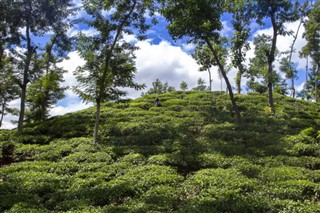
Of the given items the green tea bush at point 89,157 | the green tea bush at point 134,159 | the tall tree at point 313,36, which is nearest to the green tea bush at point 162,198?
the green tea bush at point 134,159

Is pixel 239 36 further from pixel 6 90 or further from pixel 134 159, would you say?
pixel 6 90

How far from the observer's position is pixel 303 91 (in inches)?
2844

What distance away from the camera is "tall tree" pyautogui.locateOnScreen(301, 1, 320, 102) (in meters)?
37.7

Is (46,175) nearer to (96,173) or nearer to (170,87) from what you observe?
(96,173)

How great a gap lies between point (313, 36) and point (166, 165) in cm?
4543

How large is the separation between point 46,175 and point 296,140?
15842 mm

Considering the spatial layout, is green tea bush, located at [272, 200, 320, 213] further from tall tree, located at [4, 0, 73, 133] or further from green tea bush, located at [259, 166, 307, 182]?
tall tree, located at [4, 0, 73, 133]

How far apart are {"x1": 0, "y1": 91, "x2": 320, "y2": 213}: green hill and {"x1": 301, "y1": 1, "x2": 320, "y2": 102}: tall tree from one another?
18.4 m

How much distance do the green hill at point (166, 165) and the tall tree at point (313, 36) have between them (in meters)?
18.4

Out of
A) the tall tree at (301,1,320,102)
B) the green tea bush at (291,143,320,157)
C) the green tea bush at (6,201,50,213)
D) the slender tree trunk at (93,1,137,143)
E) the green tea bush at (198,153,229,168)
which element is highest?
the tall tree at (301,1,320,102)

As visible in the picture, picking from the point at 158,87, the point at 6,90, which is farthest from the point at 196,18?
the point at 158,87

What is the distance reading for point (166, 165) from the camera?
15.2m

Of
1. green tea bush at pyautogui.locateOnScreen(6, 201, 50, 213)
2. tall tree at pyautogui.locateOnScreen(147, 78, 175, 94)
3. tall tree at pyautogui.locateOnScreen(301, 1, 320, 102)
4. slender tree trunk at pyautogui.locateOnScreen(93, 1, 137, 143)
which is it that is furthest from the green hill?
tall tree at pyautogui.locateOnScreen(147, 78, 175, 94)

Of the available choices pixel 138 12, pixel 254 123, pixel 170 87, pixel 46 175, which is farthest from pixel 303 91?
pixel 46 175
